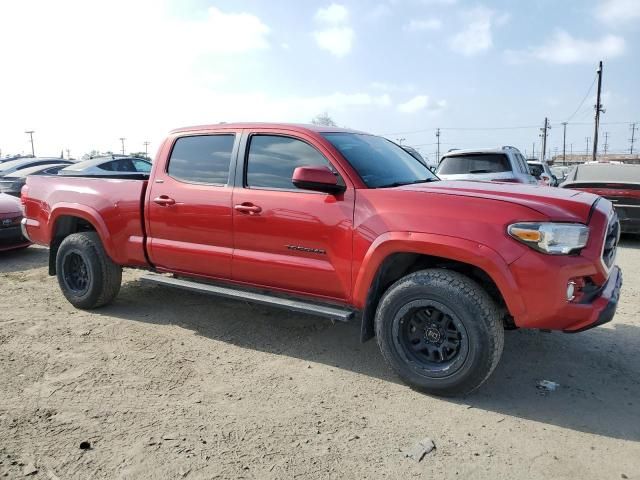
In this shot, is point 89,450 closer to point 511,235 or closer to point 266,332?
point 266,332

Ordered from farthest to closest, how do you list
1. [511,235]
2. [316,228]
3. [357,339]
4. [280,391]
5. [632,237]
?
[632,237]
[357,339]
[316,228]
[280,391]
[511,235]

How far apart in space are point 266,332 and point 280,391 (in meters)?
1.18

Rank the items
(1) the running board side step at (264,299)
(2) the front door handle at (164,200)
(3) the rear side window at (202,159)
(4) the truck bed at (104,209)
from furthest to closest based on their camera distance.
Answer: (4) the truck bed at (104,209), (2) the front door handle at (164,200), (3) the rear side window at (202,159), (1) the running board side step at (264,299)

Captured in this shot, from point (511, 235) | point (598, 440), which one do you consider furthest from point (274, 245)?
point (598, 440)

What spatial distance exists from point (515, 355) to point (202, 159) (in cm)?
318

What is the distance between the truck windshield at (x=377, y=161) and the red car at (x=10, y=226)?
6265 mm

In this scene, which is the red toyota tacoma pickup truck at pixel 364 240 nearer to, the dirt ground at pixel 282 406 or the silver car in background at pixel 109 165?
the dirt ground at pixel 282 406

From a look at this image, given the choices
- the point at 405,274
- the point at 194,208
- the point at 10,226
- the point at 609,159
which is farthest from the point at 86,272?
the point at 609,159

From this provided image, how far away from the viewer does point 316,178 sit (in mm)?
3557

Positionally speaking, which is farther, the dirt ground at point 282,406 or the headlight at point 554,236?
the headlight at point 554,236

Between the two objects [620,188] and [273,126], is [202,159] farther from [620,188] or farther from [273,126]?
[620,188]

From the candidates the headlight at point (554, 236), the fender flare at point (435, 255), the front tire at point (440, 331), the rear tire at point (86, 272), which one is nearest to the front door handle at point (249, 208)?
the fender flare at point (435, 255)

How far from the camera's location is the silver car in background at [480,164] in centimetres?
910

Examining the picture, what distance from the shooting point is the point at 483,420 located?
3.12 metres
